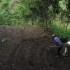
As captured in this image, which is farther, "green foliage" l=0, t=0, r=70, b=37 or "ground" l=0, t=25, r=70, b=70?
"green foliage" l=0, t=0, r=70, b=37

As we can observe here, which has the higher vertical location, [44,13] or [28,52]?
[44,13]

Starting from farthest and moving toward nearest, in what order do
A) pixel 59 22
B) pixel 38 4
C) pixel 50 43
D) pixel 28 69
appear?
pixel 59 22
pixel 38 4
pixel 50 43
pixel 28 69

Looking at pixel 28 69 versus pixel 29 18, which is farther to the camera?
pixel 29 18

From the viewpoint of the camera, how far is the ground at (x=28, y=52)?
7012mm

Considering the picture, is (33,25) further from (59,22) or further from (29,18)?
(59,22)

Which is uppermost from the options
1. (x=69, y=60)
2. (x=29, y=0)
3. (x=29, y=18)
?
(x=29, y=0)

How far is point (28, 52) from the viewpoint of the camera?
7910mm

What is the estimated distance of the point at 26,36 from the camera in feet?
31.8

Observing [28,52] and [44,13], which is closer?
[28,52]

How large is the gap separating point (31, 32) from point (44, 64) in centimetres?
334

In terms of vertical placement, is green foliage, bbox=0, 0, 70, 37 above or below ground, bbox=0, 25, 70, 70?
above

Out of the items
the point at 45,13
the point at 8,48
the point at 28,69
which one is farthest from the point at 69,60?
the point at 45,13

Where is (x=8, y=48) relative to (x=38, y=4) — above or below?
below

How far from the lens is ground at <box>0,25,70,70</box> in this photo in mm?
7012
